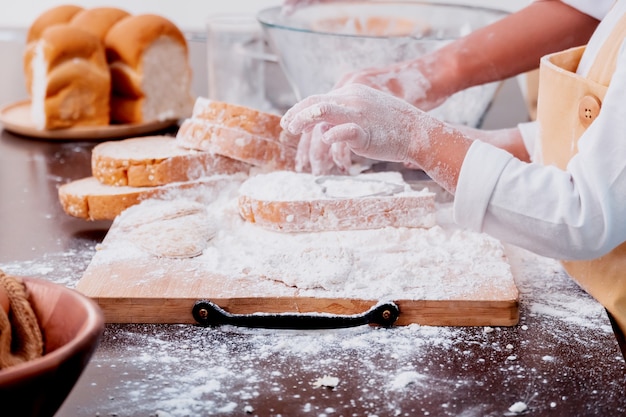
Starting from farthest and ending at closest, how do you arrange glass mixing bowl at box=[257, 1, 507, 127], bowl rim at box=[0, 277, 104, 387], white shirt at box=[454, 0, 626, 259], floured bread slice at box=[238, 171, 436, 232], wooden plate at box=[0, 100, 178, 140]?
wooden plate at box=[0, 100, 178, 140]
glass mixing bowl at box=[257, 1, 507, 127]
floured bread slice at box=[238, 171, 436, 232]
white shirt at box=[454, 0, 626, 259]
bowl rim at box=[0, 277, 104, 387]

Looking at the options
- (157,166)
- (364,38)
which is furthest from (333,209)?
(364,38)

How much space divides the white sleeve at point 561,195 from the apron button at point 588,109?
0.25 feet

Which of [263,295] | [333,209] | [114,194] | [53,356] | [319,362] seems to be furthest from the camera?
[114,194]

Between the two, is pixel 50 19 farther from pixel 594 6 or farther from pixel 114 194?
pixel 594 6

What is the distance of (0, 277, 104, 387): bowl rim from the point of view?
2.24ft

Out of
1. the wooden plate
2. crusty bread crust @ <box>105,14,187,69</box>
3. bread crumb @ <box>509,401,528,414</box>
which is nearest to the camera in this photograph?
bread crumb @ <box>509,401,528,414</box>

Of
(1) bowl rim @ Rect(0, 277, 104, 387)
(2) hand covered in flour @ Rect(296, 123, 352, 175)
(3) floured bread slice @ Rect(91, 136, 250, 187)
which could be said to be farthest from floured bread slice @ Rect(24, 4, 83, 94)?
(1) bowl rim @ Rect(0, 277, 104, 387)

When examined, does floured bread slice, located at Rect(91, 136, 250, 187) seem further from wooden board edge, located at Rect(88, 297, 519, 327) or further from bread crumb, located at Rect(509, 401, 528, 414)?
bread crumb, located at Rect(509, 401, 528, 414)

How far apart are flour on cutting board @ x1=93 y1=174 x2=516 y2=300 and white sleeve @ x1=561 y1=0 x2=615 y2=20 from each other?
0.53 metres

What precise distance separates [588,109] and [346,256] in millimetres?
402

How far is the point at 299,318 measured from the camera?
1.12 meters

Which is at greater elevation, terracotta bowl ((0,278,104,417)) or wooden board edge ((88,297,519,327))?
terracotta bowl ((0,278,104,417))

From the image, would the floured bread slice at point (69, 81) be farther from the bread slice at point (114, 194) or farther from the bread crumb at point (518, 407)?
the bread crumb at point (518, 407)

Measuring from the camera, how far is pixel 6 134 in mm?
2123
